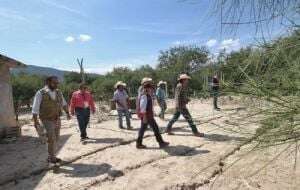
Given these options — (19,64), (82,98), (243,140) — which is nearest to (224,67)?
(243,140)

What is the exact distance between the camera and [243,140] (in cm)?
187

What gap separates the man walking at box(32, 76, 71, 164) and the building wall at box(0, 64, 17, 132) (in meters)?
4.38

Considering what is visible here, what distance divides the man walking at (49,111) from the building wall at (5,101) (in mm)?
4381

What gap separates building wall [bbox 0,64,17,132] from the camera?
11.1 meters

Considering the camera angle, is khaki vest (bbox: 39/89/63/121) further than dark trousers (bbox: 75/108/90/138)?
No

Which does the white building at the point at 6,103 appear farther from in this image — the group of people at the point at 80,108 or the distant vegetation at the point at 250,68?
the distant vegetation at the point at 250,68

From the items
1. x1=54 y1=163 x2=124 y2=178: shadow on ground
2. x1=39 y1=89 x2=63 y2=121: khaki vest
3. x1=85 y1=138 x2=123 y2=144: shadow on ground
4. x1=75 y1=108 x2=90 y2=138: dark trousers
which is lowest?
x1=54 y1=163 x2=124 y2=178: shadow on ground

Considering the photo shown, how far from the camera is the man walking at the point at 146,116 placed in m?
8.09

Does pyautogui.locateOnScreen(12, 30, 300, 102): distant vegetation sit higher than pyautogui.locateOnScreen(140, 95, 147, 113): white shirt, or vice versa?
pyautogui.locateOnScreen(12, 30, 300, 102): distant vegetation

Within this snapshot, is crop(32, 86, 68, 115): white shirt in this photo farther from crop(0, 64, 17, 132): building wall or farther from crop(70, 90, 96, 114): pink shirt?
crop(0, 64, 17, 132): building wall

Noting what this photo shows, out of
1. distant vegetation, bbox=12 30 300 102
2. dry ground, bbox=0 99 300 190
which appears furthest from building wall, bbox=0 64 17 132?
distant vegetation, bbox=12 30 300 102

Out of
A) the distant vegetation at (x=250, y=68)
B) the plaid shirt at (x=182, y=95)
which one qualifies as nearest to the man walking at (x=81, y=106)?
the plaid shirt at (x=182, y=95)

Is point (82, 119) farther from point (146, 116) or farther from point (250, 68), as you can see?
point (250, 68)

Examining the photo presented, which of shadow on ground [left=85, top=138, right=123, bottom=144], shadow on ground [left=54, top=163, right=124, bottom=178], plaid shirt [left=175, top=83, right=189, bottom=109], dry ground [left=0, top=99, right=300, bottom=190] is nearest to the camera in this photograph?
plaid shirt [left=175, top=83, right=189, bottom=109]
